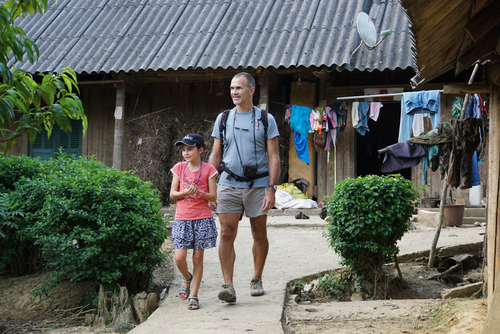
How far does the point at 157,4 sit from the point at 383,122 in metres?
7.66

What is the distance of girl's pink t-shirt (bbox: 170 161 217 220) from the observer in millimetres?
4535

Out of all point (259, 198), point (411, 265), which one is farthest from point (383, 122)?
point (259, 198)

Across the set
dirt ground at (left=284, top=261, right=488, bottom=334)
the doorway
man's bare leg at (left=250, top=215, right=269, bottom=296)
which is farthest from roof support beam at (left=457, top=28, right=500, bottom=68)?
the doorway

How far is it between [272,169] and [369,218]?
1393mm

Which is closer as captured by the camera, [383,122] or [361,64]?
[361,64]

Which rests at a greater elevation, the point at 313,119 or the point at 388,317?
the point at 313,119

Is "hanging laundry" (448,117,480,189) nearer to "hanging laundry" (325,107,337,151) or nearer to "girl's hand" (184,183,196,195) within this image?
"girl's hand" (184,183,196,195)

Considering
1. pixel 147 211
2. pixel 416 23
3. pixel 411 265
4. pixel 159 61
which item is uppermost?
pixel 159 61

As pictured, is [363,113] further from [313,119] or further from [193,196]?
[193,196]

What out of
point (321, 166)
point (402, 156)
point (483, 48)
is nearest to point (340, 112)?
point (321, 166)

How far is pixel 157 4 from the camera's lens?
1289 cm

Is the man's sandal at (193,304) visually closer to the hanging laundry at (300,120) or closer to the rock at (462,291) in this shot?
the rock at (462,291)

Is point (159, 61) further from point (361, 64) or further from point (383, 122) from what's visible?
point (383, 122)

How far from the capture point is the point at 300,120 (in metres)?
10.8
